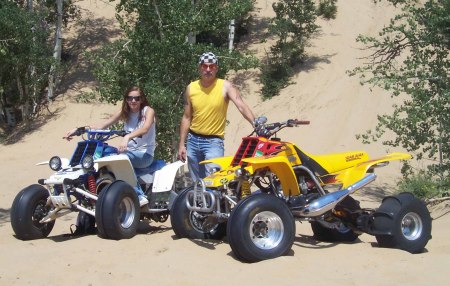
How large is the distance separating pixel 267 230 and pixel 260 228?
0.08 metres

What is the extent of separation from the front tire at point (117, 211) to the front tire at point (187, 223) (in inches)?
21.2

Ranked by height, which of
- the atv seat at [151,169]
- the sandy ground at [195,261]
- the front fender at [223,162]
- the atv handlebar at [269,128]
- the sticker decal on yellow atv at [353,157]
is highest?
the atv handlebar at [269,128]

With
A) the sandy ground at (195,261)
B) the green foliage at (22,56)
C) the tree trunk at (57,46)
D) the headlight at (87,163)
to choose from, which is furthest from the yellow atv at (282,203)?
the tree trunk at (57,46)

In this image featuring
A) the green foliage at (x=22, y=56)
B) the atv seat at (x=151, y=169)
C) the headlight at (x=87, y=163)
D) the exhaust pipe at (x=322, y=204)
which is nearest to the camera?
the exhaust pipe at (x=322, y=204)

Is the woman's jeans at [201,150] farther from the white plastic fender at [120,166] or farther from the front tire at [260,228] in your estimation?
the front tire at [260,228]

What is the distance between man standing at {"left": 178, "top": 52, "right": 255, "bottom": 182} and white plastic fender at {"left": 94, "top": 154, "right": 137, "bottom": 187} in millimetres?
769

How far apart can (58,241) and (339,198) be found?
314cm

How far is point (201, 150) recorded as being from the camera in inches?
297

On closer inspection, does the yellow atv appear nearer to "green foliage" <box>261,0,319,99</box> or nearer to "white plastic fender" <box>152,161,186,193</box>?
"white plastic fender" <box>152,161,186,193</box>

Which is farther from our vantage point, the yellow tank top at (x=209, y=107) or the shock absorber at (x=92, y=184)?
the yellow tank top at (x=209, y=107)

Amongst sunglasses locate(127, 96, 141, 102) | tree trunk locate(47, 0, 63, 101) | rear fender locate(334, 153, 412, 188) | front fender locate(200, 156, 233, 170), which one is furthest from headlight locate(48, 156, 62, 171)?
tree trunk locate(47, 0, 63, 101)

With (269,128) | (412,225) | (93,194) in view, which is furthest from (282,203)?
(93,194)

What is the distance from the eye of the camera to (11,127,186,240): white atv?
6.82 m

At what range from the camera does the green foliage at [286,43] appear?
2448 cm
